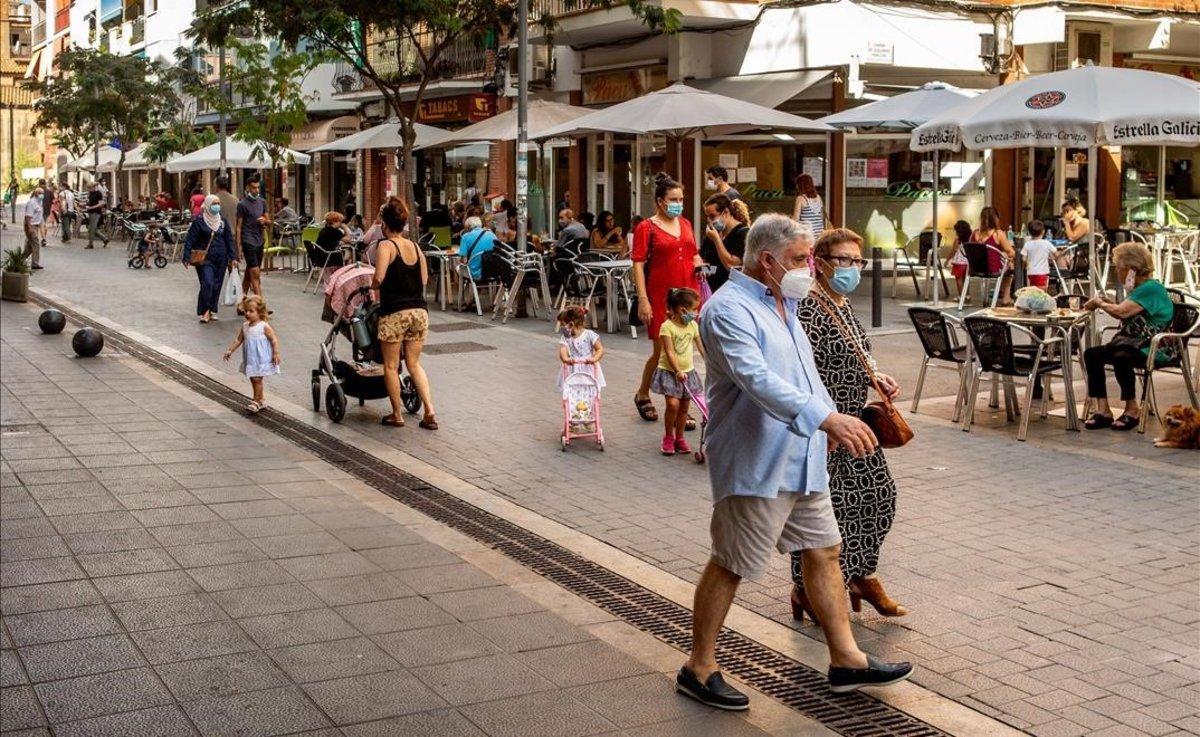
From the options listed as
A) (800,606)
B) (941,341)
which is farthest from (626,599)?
(941,341)

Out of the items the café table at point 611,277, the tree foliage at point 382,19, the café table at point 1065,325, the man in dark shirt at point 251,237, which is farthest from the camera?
the tree foliage at point 382,19

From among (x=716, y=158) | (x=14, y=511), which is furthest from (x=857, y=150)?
(x=14, y=511)

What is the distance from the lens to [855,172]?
959 inches

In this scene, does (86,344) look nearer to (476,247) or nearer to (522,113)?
(476,247)

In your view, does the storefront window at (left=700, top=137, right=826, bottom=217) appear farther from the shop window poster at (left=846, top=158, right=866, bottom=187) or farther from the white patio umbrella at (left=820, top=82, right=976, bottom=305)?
the white patio umbrella at (left=820, top=82, right=976, bottom=305)

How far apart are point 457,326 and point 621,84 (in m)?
10.5

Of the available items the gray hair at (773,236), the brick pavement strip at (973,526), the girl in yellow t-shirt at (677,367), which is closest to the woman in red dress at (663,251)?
the girl in yellow t-shirt at (677,367)

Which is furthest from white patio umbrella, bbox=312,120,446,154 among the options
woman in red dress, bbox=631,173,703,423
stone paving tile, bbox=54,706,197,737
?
stone paving tile, bbox=54,706,197,737

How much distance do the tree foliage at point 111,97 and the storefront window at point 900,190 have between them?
27.6m

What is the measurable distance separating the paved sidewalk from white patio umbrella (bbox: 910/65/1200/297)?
6.37m

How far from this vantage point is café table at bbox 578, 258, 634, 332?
16.7m

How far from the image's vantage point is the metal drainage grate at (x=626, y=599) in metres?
5.05

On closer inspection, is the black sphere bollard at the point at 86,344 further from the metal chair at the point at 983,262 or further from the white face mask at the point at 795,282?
the white face mask at the point at 795,282

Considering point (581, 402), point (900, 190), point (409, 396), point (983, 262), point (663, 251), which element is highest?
point (900, 190)
